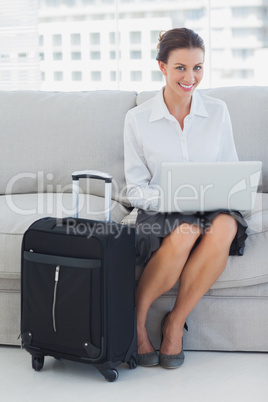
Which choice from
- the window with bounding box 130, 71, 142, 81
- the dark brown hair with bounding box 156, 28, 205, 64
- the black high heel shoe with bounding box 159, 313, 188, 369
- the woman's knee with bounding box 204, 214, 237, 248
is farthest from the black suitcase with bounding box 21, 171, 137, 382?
the window with bounding box 130, 71, 142, 81

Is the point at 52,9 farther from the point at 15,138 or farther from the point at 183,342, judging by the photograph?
the point at 183,342

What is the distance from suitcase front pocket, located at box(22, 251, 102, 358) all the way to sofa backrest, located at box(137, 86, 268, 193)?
0.99 metres

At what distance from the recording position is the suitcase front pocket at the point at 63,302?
72.9 inches

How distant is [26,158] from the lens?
267cm

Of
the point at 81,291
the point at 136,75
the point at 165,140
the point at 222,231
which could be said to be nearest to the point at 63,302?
the point at 81,291

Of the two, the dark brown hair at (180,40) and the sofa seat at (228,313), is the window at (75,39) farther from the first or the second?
the sofa seat at (228,313)

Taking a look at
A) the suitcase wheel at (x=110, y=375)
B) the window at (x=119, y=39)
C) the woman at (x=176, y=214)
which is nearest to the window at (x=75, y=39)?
the window at (x=119, y=39)

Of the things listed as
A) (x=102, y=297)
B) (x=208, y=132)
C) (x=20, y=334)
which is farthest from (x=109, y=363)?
(x=208, y=132)

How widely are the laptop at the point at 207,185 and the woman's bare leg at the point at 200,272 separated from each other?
9cm

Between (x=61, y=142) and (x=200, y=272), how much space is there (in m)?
0.98

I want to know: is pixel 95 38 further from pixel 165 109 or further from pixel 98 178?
pixel 98 178

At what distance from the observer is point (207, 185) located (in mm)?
1840

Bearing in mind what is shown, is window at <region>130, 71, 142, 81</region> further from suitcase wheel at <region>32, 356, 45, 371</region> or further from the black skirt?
suitcase wheel at <region>32, 356, 45, 371</region>

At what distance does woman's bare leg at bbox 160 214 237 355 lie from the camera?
1977mm
